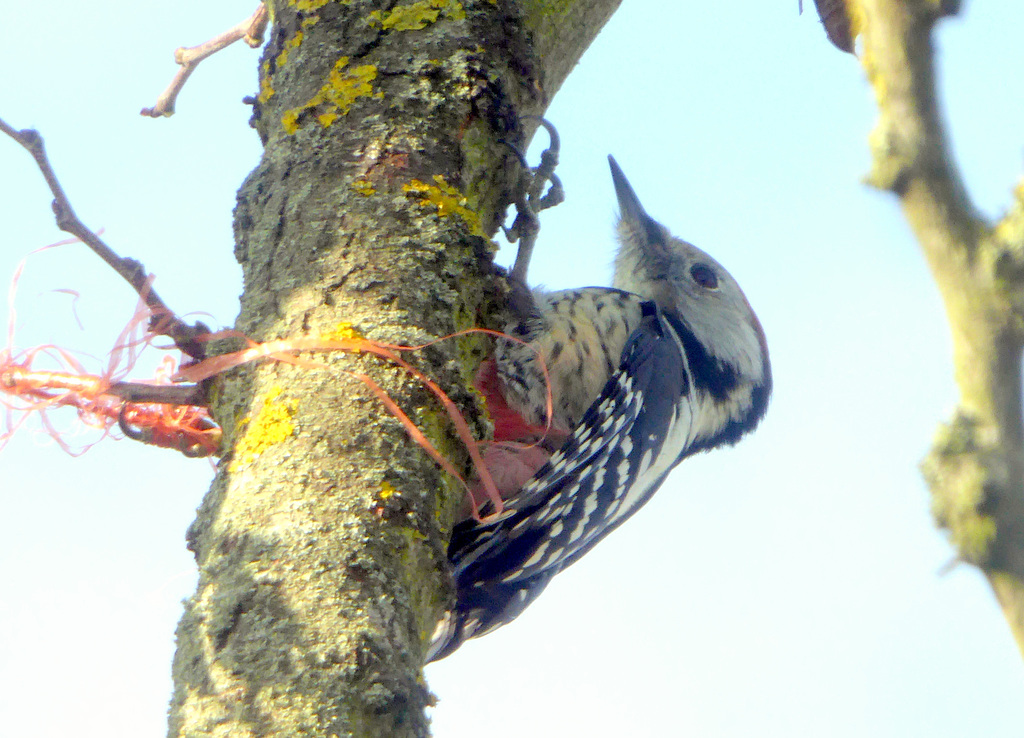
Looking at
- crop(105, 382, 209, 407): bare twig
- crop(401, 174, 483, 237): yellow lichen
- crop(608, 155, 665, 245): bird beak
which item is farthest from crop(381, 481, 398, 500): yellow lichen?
crop(608, 155, 665, 245): bird beak

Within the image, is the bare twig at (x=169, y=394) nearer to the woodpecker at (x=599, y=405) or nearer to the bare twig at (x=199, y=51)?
the woodpecker at (x=599, y=405)

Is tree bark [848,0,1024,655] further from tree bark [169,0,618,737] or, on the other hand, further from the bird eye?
the bird eye

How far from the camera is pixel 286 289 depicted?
179cm

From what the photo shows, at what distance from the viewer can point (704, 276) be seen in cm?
366

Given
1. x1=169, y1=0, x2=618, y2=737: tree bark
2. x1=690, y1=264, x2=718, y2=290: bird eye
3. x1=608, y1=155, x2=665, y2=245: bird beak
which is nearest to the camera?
x1=169, y1=0, x2=618, y2=737: tree bark

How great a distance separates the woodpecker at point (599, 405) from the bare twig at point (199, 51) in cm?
112

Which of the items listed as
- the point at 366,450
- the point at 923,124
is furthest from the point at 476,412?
the point at 923,124

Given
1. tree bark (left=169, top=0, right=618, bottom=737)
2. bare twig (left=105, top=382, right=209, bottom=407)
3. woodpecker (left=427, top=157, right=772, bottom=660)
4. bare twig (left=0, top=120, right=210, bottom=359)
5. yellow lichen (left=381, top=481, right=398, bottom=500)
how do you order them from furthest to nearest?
woodpecker (left=427, top=157, right=772, bottom=660) < bare twig (left=105, top=382, right=209, bottom=407) < bare twig (left=0, top=120, right=210, bottom=359) < yellow lichen (left=381, top=481, right=398, bottom=500) < tree bark (left=169, top=0, right=618, bottom=737)

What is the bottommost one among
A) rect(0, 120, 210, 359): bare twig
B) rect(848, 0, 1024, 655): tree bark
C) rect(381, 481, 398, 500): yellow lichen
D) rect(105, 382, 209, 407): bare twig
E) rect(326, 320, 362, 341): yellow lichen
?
rect(848, 0, 1024, 655): tree bark

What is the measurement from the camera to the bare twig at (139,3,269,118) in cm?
295

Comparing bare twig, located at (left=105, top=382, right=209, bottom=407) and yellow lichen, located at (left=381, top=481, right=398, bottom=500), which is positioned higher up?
bare twig, located at (left=105, top=382, right=209, bottom=407)

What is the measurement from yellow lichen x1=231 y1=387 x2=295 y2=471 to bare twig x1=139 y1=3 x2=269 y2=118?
1644 mm

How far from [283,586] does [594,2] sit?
68.5 inches

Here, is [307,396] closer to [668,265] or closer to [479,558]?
[479,558]
